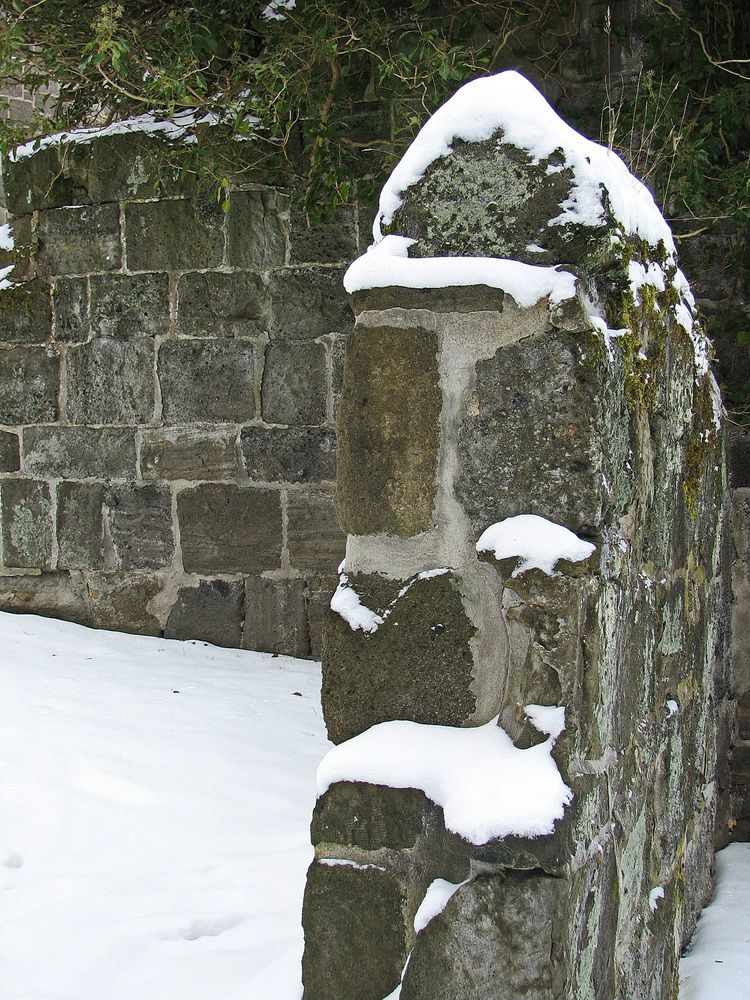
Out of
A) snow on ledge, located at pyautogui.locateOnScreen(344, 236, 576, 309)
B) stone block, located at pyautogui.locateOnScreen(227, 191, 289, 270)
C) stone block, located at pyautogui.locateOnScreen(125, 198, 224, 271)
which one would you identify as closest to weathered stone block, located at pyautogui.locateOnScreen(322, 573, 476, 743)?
snow on ledge, located at pyautogui.locateOnScreen(344, 236, 576, 309)

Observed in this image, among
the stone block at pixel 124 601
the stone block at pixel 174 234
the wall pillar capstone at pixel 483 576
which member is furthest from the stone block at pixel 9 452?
the wall pillar capstone at pixel 483 576

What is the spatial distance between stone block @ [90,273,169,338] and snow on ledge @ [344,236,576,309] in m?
2.95

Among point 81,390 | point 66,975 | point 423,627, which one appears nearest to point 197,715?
point 66,975

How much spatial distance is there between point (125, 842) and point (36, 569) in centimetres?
232

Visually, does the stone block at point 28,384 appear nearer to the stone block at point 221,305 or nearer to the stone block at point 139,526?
the stone block at point 139,526

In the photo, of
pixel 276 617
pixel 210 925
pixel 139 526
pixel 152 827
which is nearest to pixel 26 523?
pixel 139 526

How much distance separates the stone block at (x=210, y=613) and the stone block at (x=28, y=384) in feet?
3.30

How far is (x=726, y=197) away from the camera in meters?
3.46

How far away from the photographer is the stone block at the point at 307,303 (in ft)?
13.3

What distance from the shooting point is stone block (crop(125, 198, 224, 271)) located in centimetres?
415

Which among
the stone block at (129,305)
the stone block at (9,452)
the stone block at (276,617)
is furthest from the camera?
the stone block at (9,452)

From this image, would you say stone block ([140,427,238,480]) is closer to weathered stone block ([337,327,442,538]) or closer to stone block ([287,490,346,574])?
stone block ([287,490,346,574])

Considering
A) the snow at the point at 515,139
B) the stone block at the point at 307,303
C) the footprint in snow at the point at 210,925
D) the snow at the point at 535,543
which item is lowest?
the footprint in snow at the point at 210,925

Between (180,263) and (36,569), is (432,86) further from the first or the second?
(36,569)
